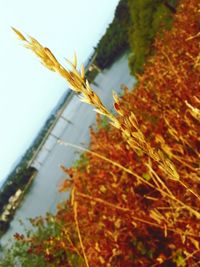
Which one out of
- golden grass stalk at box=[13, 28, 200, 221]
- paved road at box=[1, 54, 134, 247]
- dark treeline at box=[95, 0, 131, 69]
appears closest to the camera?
golden grass stalk at box=[13, 28, 200, 221]

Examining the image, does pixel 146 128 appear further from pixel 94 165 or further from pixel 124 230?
pixel 94 165

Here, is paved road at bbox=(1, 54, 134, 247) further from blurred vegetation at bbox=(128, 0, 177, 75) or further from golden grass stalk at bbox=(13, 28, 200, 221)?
golden grass stalk at bbox=(13, 28, 200, 221)

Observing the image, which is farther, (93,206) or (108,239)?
(93,206)

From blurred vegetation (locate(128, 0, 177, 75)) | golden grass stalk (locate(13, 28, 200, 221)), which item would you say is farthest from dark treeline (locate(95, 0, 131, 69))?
golden grass stalk (locate(13, 28, 200, 221))

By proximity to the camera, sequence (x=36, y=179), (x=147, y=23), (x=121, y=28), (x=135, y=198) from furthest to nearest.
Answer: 1. (x=121, y=28)
2. (x=36, y=179)
3. (x=147, y=23)
4. (x=135, y=198)

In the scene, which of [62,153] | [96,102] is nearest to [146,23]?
[96,102]

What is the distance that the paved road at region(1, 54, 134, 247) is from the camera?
173 feet

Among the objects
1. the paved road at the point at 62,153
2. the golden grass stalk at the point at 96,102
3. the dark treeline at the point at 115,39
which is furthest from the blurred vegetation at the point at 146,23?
the dark treeline at the point at 115,39

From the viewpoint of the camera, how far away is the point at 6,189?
88.9 m

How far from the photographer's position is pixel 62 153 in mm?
74250

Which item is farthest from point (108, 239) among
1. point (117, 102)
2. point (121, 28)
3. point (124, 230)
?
point (121, 28)

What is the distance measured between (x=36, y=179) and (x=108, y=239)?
6911 centimetres

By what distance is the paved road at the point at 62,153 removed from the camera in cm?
5269

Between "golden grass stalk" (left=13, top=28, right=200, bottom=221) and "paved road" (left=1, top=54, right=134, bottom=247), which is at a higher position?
"golden grass stalk" (left=13, top=28, right=200, bottom=221)
